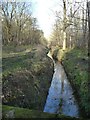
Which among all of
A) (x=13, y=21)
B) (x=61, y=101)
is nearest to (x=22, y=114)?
(x=61, y=101)

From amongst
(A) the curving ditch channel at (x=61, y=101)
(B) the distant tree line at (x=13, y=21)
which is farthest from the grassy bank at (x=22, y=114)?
(B) the distant tree line at (x=13, y=21)

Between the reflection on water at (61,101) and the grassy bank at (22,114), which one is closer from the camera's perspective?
the grassy bank at (22,114)

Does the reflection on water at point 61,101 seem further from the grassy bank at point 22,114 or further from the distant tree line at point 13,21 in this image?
the distant tree line at point 13,21

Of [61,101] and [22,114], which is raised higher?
[22,114]

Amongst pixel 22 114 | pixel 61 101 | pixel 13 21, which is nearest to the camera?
pixel 22 114

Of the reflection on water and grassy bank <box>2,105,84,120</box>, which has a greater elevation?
grassy bank <box>2,105,84,120</box>

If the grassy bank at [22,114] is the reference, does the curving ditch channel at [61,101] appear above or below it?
below

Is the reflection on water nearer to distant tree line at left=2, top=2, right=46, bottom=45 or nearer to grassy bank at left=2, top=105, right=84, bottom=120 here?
grassy bank at left=2, top=105, right=84, bottom=120

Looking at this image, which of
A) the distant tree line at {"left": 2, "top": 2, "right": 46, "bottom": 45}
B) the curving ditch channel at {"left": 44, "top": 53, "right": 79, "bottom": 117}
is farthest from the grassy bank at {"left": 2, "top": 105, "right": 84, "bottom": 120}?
the distant tree line at {"left": 2, "top": 2, "right": 46, "bottom": 45}

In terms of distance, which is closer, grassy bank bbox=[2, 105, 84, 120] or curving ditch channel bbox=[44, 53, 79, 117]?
grassy bank bbox=[2, 105, 84, 120]

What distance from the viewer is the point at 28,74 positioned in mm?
15656

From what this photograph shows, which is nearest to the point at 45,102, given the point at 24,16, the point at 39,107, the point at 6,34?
the point at 39,107

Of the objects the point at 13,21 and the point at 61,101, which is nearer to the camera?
the point at 61,101

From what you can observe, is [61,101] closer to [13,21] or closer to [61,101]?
[61,101]
